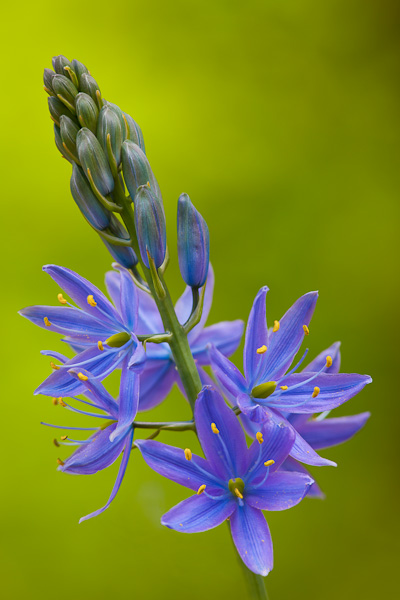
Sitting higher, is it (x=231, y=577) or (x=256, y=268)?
(x=256, y=268)

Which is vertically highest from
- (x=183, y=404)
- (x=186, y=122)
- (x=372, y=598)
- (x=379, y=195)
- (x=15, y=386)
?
(x=186, y=122)

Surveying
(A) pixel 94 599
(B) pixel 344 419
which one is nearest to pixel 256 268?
(A) pixel 94 599

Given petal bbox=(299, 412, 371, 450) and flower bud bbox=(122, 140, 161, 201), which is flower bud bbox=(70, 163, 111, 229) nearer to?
flower bud bbox=(122, 140, 161, 201)

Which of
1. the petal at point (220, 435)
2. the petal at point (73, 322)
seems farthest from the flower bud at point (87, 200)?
the petal at point (220, 435)

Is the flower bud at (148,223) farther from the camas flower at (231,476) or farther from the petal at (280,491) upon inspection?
the petal at (280,491)

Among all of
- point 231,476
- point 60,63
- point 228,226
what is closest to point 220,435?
point 231,476

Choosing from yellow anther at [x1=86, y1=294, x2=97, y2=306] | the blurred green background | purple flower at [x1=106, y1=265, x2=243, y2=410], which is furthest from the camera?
the blurred green background

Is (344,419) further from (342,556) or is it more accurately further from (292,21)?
(292,21)

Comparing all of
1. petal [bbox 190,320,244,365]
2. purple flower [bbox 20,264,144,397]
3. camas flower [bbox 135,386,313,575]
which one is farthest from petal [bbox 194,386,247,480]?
petal [bbox 190,320,244,365]
